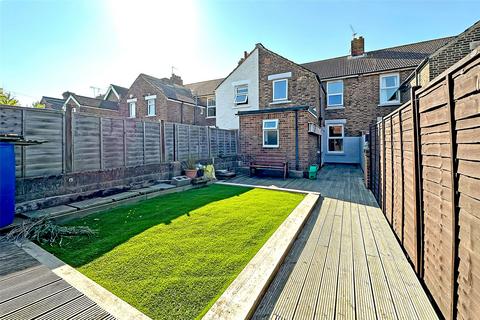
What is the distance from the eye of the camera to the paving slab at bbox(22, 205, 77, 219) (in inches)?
166

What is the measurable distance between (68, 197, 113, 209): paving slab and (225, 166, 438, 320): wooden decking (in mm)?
4495

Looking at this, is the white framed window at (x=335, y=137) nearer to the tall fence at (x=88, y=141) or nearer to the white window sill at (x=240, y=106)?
the white window sill at (x=240, y=106)

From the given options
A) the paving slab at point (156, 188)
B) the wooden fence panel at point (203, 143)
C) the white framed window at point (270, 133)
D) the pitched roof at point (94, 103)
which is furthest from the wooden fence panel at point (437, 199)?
the pitched roof at point (94, 103)

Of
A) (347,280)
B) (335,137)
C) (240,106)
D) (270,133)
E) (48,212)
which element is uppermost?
(240,106)

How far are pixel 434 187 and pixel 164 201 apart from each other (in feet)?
18.2

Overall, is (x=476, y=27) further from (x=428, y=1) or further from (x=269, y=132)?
(x=269, y=132)

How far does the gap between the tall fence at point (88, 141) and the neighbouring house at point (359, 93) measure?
36.8 feet

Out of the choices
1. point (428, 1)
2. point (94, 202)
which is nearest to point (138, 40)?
point (94, 202)

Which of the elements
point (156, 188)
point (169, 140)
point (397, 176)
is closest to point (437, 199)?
point (397, 176)

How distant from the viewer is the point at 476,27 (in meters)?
8.12

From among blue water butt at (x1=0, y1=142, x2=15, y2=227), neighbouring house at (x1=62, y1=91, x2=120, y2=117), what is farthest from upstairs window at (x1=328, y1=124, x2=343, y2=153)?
neighbouring house at (x1=62, y1=91, x2=120, y2=117)

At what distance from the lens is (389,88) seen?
579 inches

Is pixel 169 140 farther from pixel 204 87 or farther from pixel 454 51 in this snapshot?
pixel 204 87

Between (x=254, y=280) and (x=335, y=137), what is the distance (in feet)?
51.2
